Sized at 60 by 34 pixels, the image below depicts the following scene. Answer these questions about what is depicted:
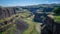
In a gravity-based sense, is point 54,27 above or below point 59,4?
below

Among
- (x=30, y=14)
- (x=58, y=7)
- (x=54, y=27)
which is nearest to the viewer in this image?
(x=54, y=27)

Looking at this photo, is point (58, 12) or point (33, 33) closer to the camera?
point (58, 12)

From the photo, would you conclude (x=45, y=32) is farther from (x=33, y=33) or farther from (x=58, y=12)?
(x=58, y=12)

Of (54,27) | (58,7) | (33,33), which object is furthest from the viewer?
(33,33)

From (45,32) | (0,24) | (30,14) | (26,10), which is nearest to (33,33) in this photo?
(45,32)

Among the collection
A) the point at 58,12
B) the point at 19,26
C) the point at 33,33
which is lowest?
the point at 33,33

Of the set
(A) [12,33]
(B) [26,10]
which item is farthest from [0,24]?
(B) [26,10]

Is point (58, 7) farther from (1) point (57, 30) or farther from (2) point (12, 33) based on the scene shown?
(2) point (12, 33)

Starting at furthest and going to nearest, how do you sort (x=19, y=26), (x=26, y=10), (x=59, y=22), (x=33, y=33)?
(x=26, y=10), (x=33, y=33), (x=19, y=26), (x=59, y=22)

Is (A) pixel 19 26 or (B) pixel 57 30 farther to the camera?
(A) pixel 19 26
